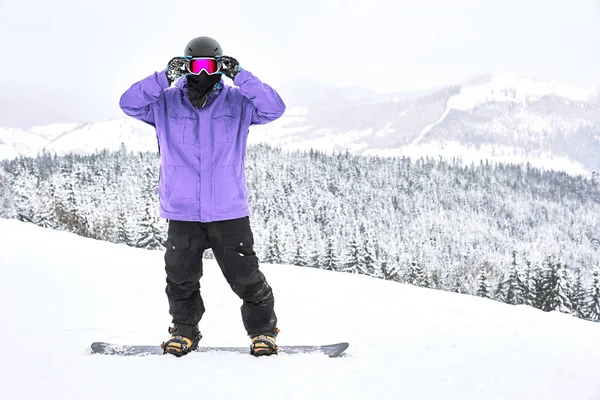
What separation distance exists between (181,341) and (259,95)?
1969 mm

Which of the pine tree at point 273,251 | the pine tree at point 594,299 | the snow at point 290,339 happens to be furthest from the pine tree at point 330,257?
the snow at point 290,339

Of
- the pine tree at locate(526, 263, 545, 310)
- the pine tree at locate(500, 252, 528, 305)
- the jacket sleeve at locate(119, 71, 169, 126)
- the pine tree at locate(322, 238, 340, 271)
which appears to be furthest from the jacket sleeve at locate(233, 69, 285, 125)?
the pine tree at locate(500, 252, 528, 305)

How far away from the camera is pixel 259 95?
355cm

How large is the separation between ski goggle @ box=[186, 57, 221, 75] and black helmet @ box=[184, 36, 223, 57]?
1.7 inches

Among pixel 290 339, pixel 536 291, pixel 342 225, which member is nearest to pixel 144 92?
pixel 290 339

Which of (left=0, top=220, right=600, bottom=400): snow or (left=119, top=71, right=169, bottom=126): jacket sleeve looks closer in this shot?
(left=0, top=220, right=600, bottom=400): snow

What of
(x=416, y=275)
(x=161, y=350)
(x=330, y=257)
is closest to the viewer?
(x=161, y=350)

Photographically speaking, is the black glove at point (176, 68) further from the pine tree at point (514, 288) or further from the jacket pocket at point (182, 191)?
the pine tree at point (514, 288)

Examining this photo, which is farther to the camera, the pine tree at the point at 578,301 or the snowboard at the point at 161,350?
the pine tree at the point at 578,301

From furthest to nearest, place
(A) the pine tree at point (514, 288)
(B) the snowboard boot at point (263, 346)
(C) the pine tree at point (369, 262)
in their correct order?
1. (C) the pine tree at point (369, 262)
2. (A) the pine tree at point (514, 288)
3. (B) the snowboard boot at point (263, 346)

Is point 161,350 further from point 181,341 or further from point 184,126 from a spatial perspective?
point 184,126

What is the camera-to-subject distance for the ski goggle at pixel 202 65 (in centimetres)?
349

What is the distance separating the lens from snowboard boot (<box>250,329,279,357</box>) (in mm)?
3730

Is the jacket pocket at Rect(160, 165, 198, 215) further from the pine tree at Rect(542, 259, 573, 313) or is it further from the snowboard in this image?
the pine tree at Rect(542, 259, 573, 313)
